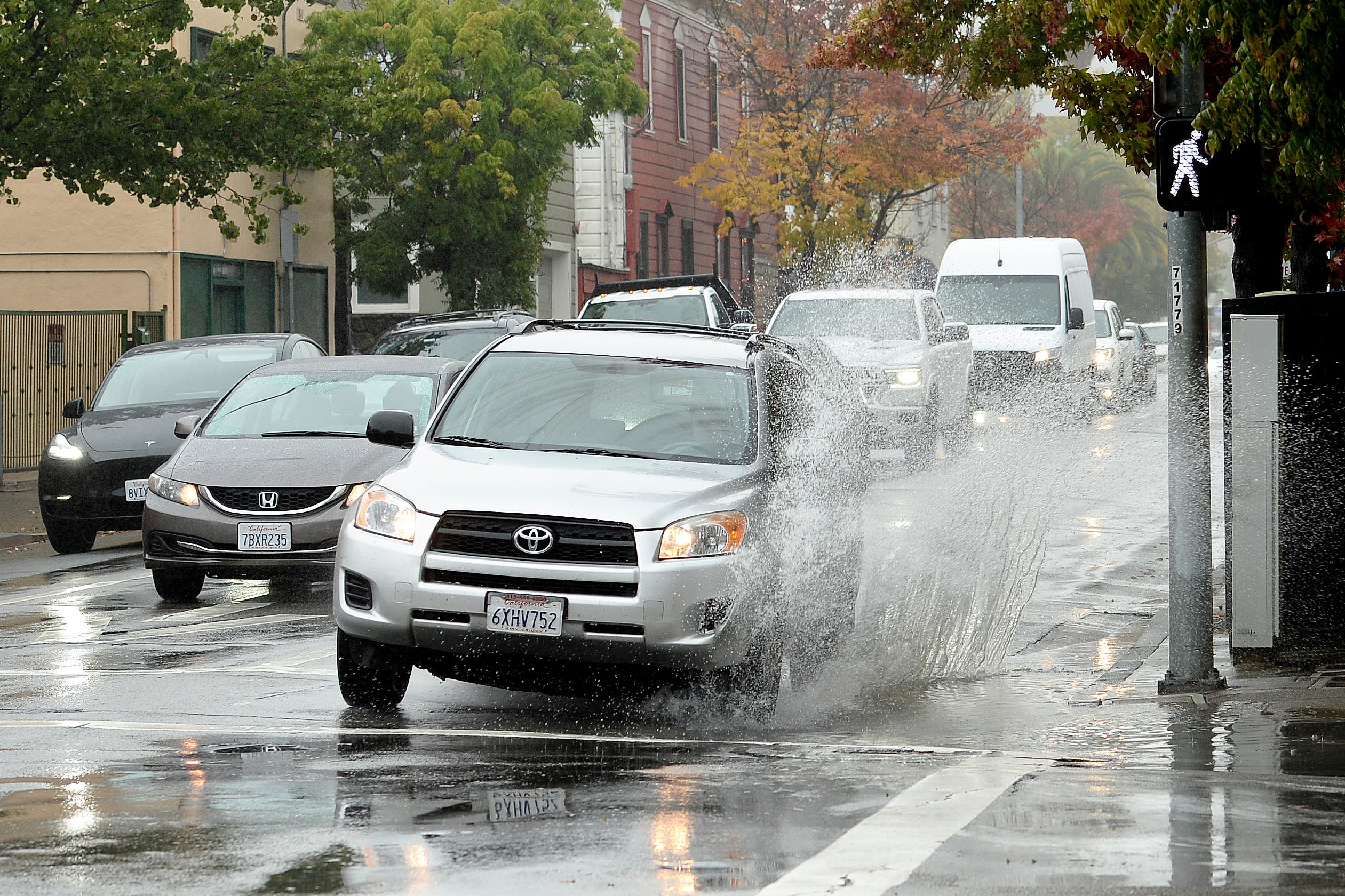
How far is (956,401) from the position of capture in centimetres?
2558

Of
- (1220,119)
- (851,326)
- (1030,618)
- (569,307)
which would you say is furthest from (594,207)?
(1220,119)

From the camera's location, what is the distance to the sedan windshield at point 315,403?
1427 centimetres

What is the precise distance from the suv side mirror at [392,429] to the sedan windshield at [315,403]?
342 centimetres

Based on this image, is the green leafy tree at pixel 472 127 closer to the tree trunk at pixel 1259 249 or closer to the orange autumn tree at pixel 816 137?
the orange autumn tree at pixel 816 137

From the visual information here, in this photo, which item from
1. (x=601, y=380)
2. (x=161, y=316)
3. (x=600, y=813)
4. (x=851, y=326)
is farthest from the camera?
(x=161, y=316)

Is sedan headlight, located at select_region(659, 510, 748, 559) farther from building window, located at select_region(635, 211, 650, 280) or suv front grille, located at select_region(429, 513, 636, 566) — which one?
building window, located at select_region(635, 211, 650, 280)

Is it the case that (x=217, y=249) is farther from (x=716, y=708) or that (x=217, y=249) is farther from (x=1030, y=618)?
(x=716, y=708)

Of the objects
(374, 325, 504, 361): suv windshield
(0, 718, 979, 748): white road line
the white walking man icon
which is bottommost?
(0, 718, 979, 748): white road line

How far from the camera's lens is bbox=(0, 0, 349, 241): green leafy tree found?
71.2 ft

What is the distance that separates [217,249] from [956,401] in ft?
40.9

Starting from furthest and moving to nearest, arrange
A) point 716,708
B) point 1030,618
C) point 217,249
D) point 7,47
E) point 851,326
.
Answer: point 217,249 < point 851,326 < point 7,47 < point 1030,618 < point 716,708

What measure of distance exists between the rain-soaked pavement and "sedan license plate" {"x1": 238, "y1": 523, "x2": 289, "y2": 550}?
40 centimetres

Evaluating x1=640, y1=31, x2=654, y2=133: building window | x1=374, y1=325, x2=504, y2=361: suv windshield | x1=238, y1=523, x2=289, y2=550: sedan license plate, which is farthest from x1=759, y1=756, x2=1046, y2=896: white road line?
x1=640, y1=31, x2=654, y2=133: building window

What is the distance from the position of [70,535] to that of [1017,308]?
700 inches
